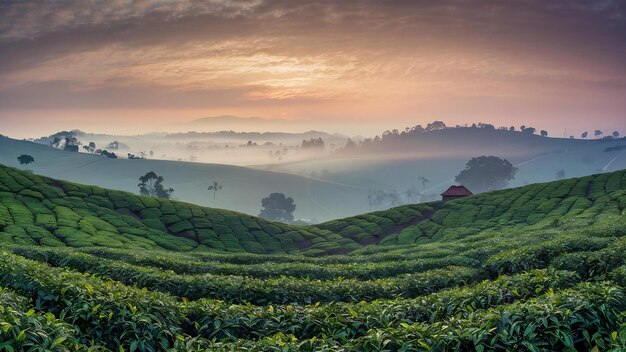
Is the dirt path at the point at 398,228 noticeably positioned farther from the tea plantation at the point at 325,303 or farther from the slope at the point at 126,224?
the tea plantation at the point at 325,303

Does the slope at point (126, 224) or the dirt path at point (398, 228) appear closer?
the slope at point (126, 224)

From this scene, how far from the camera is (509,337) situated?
743 cm

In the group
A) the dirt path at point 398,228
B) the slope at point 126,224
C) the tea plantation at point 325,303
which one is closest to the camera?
the tea plantation at point 325,303

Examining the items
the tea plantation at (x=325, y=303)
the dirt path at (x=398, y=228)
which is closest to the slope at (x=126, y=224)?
the dirt path at (x=398, y=228)

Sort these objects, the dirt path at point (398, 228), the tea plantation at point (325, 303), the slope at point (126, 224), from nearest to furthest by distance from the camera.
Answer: the tea plantation at point (325, 303), the slope at point (126, 224), the dirt path at point (398, 228)

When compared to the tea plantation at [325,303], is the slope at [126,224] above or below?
below

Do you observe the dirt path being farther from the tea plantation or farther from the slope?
the tea plantation

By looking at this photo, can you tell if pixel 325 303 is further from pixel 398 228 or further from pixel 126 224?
pixel 398 228

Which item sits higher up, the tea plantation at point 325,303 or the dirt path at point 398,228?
the tea plantation at point 325,303

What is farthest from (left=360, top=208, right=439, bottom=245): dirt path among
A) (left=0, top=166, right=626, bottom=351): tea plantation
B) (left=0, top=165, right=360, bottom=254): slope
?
(left=0, top=166, right=626, bottom=351): tea plantation

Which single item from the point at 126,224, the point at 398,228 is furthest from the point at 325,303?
the point at 398,228

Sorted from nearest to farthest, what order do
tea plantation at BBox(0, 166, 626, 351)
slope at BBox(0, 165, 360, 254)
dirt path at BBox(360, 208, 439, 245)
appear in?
tea plantation at BBox(0, 166, 626, 351) → slope at BBox(0, 165, 360, 254) → dirt path at BBox(360, 208, 439, 245)

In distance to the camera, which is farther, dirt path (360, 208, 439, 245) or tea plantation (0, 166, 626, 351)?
dirt path (360, 208, 439, 245)

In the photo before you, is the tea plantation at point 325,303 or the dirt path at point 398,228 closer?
the tea plantation at point 325,303
